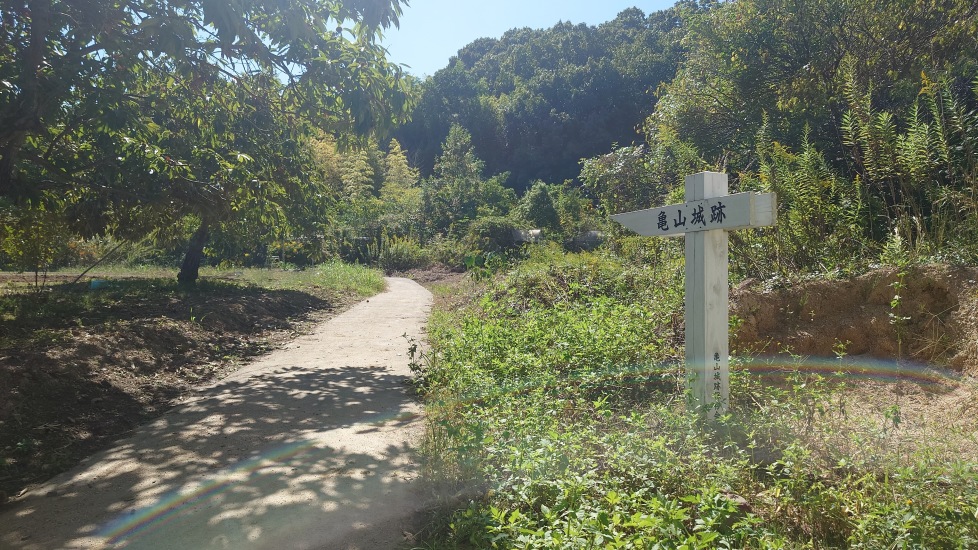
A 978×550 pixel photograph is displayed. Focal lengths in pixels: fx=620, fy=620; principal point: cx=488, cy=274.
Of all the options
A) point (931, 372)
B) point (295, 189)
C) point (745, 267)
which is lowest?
point (931, 372)

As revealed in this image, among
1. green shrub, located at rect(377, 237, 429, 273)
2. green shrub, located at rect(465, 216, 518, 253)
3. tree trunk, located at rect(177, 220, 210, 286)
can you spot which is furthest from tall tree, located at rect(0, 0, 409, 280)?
green shrub, located at rect(377, 237, 429, 273)

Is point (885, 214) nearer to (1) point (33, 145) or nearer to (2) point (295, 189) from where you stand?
(2) point (295, 189)

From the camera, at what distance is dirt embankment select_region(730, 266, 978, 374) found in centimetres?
421

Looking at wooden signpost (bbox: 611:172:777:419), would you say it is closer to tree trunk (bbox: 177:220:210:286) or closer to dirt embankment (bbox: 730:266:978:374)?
dirt embankment (bbox: 730:266:978:374)

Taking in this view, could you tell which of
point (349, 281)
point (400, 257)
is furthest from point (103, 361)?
point (400, 257)

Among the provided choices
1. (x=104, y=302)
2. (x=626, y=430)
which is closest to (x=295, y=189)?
(x=104, y=302)

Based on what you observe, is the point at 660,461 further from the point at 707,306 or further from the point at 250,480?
the point at 250,480

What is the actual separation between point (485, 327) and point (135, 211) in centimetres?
515

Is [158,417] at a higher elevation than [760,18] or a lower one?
lower

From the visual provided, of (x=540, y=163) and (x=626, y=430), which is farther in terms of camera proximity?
(x=540, y=163)

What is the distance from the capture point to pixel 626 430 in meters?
3.82

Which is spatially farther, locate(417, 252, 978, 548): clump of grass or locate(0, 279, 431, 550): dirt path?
locate(0, 279, 431, 550): dirt path

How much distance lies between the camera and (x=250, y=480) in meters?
3.60

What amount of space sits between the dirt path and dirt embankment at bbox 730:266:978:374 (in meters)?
2.93
